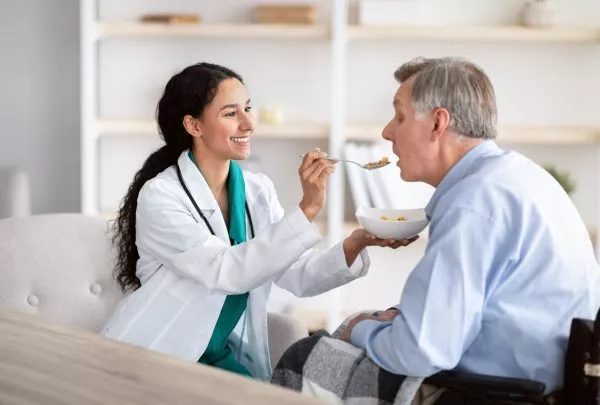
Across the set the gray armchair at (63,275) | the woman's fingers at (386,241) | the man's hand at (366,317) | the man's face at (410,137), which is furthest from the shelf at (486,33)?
the man's hand at (366,317)

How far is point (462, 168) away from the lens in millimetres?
2031

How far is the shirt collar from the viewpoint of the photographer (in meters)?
2.03

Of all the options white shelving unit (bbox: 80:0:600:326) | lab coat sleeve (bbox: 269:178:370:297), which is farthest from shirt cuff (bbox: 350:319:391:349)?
white shelving unit (bbox: 80:0:600:326)

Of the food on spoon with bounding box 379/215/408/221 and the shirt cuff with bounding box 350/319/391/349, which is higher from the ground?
the food on spoon with bounding box 379/215/408/221

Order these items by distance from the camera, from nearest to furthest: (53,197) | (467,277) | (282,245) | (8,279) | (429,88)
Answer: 1. (467,277)
2. (429,88)
3. (282,245)
4. (8,279)
5. (53,197)

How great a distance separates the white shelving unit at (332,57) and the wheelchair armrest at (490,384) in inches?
103

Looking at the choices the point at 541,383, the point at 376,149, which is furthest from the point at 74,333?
the point at 376,149

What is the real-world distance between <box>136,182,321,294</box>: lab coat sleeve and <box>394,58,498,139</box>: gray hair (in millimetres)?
450

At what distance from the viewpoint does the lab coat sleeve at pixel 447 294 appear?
5.91ft

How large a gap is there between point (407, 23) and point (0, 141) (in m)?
2.09

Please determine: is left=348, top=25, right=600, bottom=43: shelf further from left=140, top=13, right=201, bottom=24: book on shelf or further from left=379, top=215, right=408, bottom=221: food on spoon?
left=379, top=215, right=408, bottom=221: food on spoon

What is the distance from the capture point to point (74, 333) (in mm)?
1521

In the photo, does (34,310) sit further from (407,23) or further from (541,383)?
(407,23)

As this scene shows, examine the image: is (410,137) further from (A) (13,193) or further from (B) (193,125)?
(A) (13,193)
